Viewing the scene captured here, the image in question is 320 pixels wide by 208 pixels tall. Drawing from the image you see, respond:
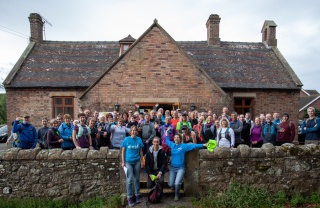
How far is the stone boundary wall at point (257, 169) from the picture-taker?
212 inches

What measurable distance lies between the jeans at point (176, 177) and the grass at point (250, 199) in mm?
516

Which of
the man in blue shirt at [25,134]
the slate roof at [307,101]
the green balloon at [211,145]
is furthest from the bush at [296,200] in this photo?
the slate roof at [307,101]

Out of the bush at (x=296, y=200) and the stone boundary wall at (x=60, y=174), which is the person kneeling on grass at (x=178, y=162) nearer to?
the stone boundary wall at (x=60, y=174)

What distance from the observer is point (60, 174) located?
5.41m

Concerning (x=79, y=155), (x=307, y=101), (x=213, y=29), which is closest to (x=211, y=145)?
(x=79, y=155)

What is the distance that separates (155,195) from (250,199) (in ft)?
7.35

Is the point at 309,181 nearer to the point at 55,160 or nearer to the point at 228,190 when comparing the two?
the point at 228,190

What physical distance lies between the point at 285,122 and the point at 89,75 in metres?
11.2

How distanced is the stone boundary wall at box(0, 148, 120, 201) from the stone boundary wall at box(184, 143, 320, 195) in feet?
6.47

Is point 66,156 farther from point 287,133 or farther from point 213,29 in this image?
point 213,29

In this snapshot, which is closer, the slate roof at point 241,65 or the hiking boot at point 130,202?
the hiking boot at point 130,202

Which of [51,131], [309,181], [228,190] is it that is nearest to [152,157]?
[228,190]

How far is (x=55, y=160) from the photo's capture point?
17.7 feet

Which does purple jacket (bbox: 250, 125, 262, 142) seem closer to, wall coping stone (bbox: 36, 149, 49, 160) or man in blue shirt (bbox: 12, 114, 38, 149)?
wall coping stone (bbox: 36, 149, 49, 160)
